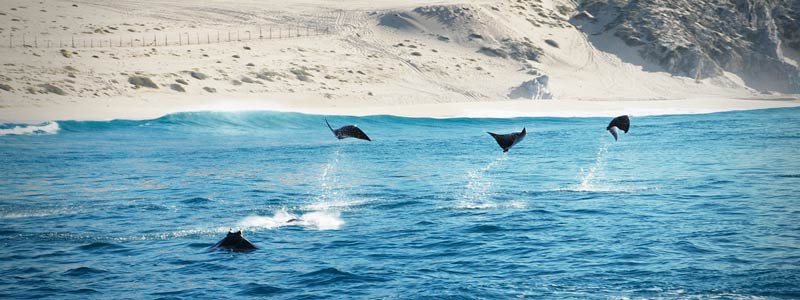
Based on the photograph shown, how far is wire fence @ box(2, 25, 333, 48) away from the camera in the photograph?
221 ft

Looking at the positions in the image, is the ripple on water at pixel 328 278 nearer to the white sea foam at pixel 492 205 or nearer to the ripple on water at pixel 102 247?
the ripple on water at pixel 102 247

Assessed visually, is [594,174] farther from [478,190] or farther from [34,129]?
[34,129]

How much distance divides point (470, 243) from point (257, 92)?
4509 centimetres

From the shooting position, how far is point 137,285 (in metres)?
15.0

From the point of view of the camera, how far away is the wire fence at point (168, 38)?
6750cm

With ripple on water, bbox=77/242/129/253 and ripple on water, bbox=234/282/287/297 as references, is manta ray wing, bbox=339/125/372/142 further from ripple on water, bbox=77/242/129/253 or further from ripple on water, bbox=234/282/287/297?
ripple on water, bbox=234/282/287/297

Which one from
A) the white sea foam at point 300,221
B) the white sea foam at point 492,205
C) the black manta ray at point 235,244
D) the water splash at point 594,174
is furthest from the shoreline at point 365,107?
the black manta ray at point 235,244

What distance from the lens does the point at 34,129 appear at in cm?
4572

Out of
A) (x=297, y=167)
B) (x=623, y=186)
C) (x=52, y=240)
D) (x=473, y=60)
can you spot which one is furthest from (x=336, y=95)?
(x=52, y=240)

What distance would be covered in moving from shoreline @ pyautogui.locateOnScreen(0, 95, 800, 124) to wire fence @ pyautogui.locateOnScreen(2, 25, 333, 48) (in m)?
14.6

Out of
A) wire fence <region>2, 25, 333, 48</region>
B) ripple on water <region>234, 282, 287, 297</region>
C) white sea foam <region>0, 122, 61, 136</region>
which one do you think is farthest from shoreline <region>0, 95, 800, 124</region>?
ripple on water <region>234, 282, 287, 297</region>

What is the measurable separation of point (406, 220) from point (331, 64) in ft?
165

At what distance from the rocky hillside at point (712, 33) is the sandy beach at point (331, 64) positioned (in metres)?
2.05

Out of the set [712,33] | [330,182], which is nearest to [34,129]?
[330,182]
